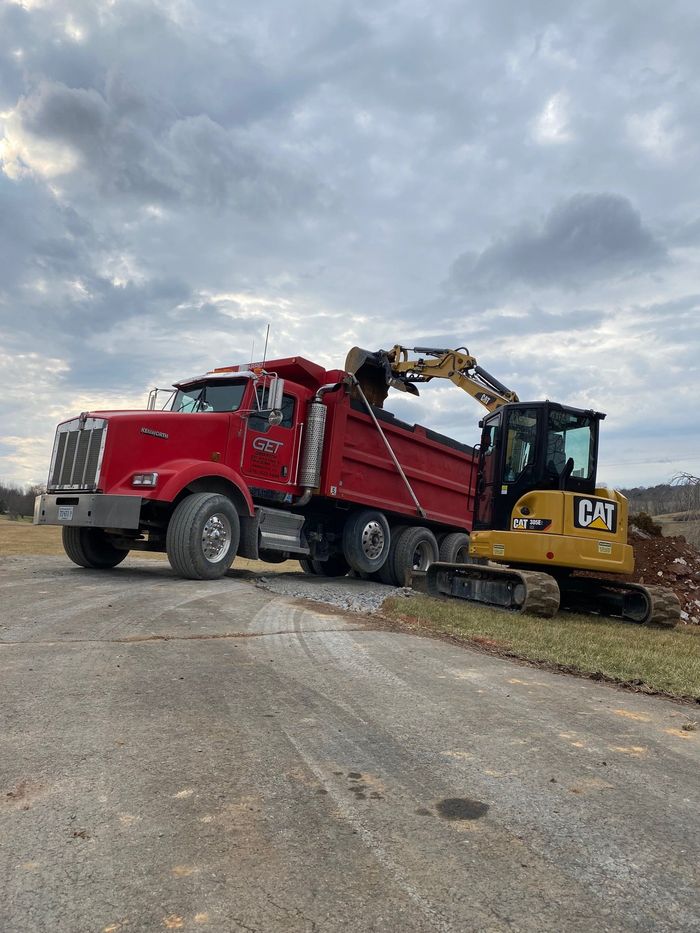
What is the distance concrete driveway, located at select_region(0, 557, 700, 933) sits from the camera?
174cm

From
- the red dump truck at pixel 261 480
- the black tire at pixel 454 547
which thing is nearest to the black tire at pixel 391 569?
the red dump truck at pixel 261 480

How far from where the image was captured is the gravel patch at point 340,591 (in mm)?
8097

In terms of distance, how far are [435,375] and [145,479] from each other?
19.8 ft

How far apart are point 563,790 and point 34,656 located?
3300 mm

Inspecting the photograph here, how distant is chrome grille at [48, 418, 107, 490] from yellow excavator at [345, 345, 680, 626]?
16.8 ft

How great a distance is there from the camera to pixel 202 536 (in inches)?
340

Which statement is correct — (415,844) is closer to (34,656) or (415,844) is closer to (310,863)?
(310,863)

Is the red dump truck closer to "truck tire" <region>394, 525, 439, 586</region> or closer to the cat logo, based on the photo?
"truck tire" <region>394, 525, 439, 586</region>

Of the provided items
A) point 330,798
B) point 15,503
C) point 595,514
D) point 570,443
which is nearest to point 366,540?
point 570,443

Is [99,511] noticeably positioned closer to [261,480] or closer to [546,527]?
[261,480]

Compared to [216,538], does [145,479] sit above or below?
above

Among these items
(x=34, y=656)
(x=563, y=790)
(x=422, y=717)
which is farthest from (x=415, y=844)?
(x=34, y=656)

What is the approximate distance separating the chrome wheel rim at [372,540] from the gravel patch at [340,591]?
54cm

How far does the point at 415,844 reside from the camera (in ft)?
6.72
